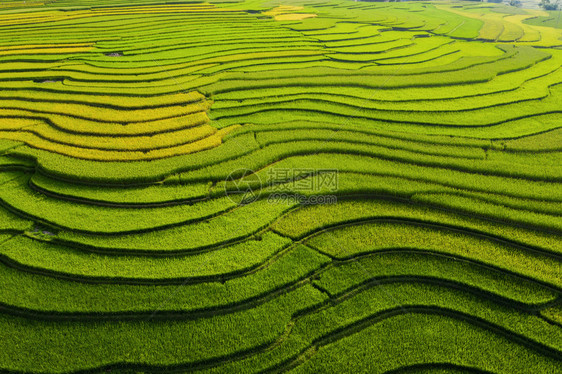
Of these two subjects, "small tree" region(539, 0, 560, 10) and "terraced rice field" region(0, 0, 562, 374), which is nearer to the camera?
"terraced rice field" region(0, 0, 562, 374)

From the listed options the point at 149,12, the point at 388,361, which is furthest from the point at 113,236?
the point at 149,12

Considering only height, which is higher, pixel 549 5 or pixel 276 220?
pixel 549 5

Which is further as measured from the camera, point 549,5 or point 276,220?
point 549,5

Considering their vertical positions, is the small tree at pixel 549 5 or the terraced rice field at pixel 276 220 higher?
the small tree at pixel 549 5

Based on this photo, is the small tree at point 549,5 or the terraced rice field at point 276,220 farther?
the small tree at point 549,5

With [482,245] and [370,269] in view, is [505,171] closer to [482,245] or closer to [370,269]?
[482,245]

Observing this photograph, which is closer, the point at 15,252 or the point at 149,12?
the point at 15,252

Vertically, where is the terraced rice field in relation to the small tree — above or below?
below

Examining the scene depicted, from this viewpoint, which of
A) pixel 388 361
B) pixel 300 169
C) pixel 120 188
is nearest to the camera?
pixel 388 361
